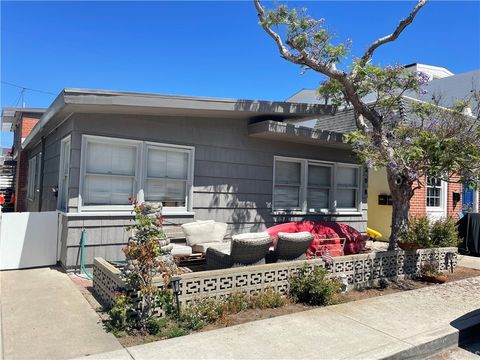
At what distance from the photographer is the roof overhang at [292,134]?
27.1 ft

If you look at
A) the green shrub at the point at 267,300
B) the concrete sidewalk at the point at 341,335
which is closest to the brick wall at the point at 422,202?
the concrete sidewalk at the point at 341,335

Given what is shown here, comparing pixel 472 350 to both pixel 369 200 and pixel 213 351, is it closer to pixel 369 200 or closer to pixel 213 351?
pixel 213 351

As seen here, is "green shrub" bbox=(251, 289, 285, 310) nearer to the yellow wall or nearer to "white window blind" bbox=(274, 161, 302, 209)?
"white window blind" bbox=(274, 161, 302, 209)

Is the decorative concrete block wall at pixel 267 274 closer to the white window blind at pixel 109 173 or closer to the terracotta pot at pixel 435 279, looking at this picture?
the terracotta pot at pixel 435 279

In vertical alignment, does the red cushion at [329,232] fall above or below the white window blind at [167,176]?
below

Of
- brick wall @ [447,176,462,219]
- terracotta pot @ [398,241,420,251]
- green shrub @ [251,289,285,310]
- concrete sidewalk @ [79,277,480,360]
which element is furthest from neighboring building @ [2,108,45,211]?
brick wall @ [447,176,462,219]

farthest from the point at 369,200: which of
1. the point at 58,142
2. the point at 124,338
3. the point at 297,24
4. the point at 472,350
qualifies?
the point at 124,338

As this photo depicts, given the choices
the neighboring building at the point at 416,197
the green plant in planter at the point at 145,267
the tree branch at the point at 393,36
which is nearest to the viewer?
the green plant in planter at the point at 145,267

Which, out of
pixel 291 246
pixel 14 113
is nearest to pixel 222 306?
pixel 291 246

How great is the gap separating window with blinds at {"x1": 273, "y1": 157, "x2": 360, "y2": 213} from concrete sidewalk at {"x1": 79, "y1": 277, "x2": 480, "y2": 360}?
4.14 metres

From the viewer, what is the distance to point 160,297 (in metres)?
4.63

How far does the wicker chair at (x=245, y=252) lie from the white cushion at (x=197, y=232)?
4.56 ft

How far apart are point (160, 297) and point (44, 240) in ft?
12.4

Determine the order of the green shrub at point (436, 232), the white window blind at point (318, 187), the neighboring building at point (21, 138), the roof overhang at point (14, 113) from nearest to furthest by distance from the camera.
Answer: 1. the green shrub at point (436, 232)
2. the white window blind at point (318, 187)
3. the neighboring building at point (21, 138)
4. the roof overhang at point (14, 113)
